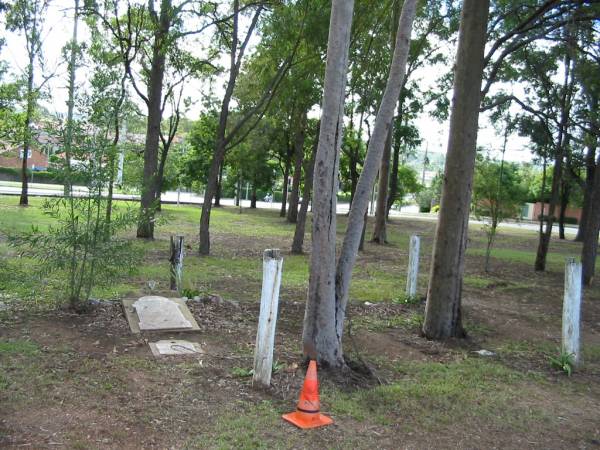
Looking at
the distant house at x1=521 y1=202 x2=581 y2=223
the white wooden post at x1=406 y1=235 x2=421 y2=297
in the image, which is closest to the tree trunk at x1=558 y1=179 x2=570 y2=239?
the distant house at x1=521 y1=202 x2=581 y2=223

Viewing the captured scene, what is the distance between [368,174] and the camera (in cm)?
558

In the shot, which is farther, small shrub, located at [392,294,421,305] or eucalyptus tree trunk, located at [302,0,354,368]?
small shrub, located at [392,294,421,305]

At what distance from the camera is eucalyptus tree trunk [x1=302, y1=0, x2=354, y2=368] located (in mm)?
5145

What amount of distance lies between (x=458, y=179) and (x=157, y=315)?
4135 millimetres

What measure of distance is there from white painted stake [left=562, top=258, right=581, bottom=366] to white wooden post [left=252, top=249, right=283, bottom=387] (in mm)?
3497

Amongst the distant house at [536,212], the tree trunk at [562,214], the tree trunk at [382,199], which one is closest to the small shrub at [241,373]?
the tree trunk at [382,199]

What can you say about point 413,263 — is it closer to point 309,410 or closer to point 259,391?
point 259,391

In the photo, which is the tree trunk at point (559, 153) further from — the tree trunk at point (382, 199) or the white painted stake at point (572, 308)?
the white painted stake at point (572, 308)

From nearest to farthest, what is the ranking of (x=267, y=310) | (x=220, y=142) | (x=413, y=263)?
(x=267, y=310) → (x=413, y=263) → (x=220, y=142)

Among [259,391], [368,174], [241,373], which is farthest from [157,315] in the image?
[368,174]

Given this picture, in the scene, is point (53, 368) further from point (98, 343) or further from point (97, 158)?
point (97, 158)

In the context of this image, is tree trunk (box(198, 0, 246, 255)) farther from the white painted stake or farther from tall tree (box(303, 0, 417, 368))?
the white painted stake

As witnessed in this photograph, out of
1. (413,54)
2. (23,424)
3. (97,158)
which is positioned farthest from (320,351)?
(413,54)

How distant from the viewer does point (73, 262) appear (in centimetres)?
616
